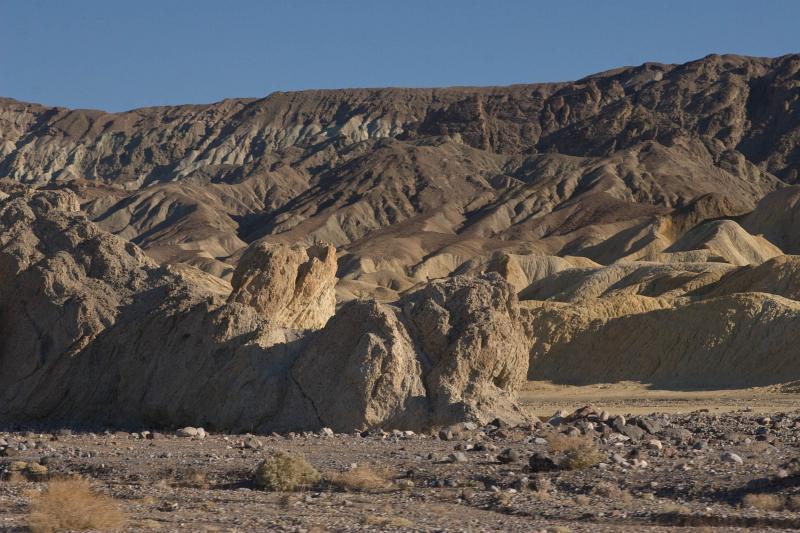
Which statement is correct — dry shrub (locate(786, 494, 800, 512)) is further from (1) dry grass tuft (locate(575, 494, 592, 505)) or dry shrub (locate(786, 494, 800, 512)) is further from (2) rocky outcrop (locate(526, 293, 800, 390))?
(2) rocky outcrop (locate(526, 293, 800, 390))

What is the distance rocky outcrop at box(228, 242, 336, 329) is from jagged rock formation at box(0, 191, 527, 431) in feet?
0.29

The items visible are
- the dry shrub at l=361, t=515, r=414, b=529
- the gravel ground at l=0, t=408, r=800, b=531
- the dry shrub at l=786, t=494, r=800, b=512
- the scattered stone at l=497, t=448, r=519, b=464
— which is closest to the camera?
the dry shrub at l=361, t=515, r=414, b=529

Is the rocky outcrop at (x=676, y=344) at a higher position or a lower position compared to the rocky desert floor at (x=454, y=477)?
higher

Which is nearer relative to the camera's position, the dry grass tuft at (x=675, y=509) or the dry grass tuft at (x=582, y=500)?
the dry grass tuft at (x=675, y=509)

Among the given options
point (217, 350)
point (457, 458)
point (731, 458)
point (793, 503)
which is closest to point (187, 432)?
point (217, 350)

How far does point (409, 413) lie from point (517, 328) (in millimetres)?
3237

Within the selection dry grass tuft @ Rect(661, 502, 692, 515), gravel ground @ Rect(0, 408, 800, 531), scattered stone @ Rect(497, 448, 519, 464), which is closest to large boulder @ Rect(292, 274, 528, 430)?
gravel ground @ Rect(0, 408, 800, 531)

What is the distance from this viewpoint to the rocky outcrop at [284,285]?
30422 mm

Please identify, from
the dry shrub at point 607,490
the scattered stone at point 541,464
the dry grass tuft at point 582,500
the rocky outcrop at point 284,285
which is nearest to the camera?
the dry grass tuft at point 582,500

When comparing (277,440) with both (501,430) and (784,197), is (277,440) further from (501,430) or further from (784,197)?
(784,197)

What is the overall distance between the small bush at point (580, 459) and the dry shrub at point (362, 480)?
2.39 metres

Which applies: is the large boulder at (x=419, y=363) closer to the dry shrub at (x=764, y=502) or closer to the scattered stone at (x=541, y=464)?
the scattered stone at (x=541, y=464)

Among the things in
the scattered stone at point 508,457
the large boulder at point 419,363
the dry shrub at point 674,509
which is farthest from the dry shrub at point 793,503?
the large boulder at point 419,363

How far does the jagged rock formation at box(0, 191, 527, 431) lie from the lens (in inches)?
958
